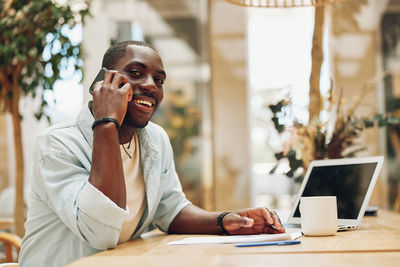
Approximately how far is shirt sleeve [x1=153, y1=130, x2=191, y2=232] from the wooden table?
0.35m

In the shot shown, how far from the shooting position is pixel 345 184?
174 centimetres

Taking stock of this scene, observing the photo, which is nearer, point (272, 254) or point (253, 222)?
point (272, 254)

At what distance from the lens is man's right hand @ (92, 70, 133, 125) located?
4.48ft

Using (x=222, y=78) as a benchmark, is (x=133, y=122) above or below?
below

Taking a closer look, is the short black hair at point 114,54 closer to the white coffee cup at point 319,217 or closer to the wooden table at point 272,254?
the wooden table at point 272,254

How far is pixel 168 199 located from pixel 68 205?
22.3 inches

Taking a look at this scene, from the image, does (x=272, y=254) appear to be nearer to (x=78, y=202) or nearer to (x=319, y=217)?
(x=319, y=217)

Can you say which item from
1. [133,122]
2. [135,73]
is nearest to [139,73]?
[135,73]

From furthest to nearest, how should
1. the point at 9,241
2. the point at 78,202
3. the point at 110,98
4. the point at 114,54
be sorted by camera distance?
the point at 9,241, the point at 114,54, the point at 110,98, the point at 78,202

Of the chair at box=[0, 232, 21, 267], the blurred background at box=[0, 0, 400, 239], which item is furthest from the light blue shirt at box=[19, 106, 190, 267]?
the blurred background at box=[0, 0, 400, 239]

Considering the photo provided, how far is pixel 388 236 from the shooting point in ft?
4.57

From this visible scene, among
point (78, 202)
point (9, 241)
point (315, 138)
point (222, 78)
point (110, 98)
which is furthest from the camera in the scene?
point (222, 78)

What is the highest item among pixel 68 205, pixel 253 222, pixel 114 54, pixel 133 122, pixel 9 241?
pixel 114 54

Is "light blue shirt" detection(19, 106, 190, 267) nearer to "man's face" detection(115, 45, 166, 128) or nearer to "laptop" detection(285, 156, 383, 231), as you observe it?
"man's face" detection(115, 45, 166, 128)
